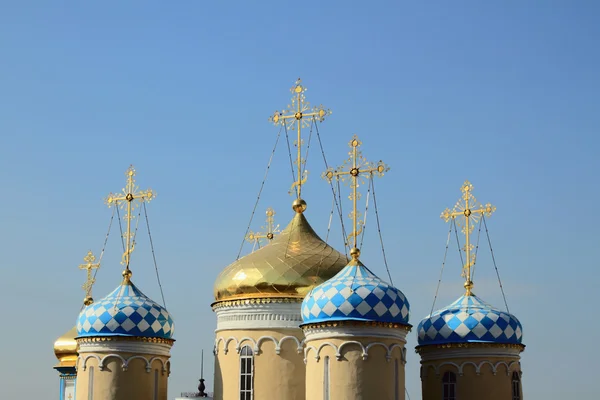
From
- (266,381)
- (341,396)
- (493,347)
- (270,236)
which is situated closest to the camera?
(341,396)

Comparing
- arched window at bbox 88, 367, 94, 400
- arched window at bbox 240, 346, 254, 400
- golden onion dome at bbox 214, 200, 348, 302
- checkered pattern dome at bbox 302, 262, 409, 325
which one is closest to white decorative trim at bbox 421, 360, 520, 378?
golden onion dome at bbox 214, 200, 348, 302

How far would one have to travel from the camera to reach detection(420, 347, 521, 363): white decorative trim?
26.0 m

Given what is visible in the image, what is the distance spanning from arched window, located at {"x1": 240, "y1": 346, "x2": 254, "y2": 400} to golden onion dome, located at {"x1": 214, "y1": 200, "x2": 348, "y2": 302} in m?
1.18

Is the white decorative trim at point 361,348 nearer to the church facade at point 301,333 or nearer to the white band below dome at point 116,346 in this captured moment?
the church facade at point 301,333

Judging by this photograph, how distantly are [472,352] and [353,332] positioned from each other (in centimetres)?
467

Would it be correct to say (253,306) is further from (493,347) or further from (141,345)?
(493,347)

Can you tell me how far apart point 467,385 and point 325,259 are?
423 centimetres

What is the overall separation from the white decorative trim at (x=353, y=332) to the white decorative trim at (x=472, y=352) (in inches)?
143

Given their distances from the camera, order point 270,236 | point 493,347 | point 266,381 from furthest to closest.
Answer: point 270,236, point 493,347, point 266,381

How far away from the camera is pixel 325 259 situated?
83.3ft

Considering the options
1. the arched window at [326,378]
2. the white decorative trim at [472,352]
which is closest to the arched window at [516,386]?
the white decorative trim at [472,352]

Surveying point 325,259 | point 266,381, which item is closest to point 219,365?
point 266,381

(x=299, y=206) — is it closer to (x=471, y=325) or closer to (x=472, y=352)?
(x=471, y=325)

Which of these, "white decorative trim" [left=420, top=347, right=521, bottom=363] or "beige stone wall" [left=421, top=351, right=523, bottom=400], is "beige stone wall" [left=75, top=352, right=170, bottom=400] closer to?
"white decorative trim" [left=420, top=347, right=521, bottom=363]
